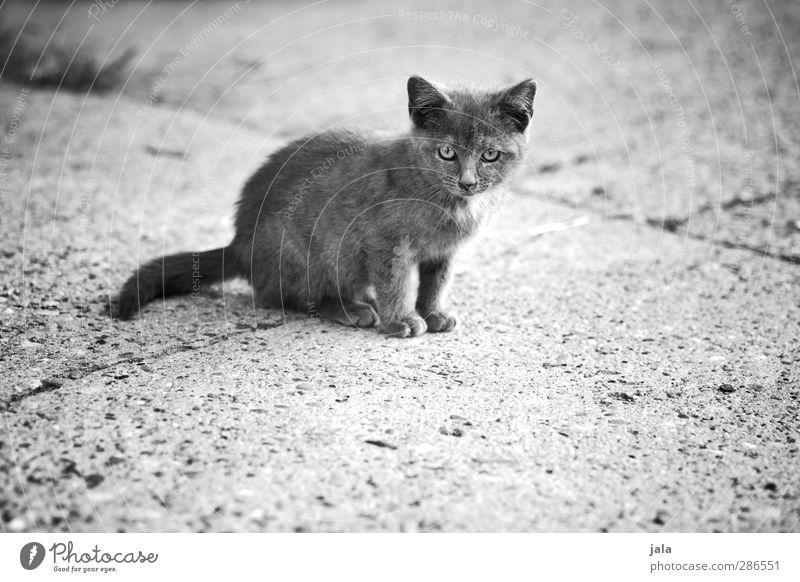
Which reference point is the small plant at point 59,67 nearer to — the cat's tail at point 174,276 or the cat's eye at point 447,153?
the cat's tail at point 174,276

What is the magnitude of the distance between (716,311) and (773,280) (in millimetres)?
487

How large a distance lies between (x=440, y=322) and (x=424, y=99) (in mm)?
911

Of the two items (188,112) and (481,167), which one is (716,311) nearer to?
(481,167)

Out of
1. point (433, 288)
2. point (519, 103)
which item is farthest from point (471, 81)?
point (433, 288)

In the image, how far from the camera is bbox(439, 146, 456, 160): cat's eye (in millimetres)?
2928

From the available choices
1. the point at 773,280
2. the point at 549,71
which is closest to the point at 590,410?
the point at 773,280

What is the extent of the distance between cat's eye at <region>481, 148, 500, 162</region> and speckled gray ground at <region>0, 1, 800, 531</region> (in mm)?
723

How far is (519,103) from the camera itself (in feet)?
9.70

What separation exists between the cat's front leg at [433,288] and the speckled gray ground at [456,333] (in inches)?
5.5

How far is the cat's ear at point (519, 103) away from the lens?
9.62 feet
